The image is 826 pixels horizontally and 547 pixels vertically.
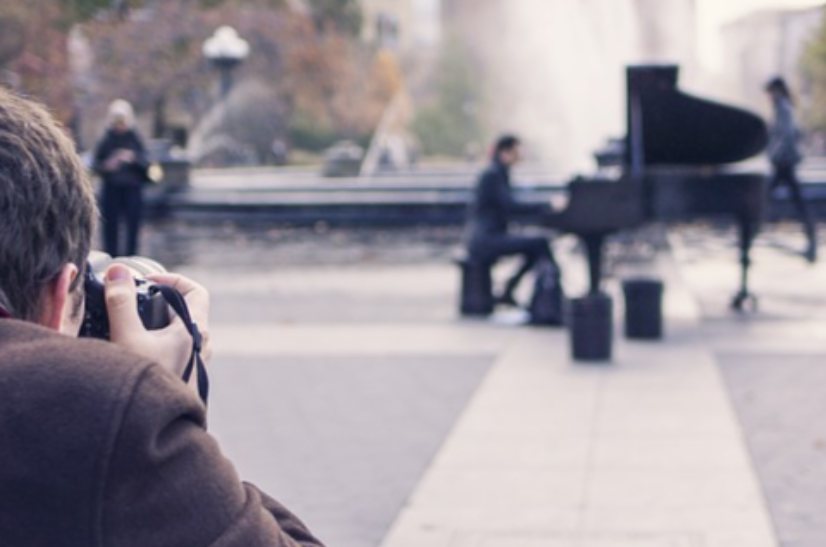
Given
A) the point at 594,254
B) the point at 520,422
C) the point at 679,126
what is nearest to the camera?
the point at 520,422

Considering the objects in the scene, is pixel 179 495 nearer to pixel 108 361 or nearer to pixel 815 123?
pixel 108 361

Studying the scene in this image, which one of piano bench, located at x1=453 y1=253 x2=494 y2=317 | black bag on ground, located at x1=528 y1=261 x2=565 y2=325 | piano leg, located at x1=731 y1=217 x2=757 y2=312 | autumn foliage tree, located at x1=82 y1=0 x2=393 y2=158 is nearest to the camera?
black bag on ground, located at x1=528 y1=261 x2=565 y2=325

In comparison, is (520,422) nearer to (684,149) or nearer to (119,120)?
(684,149)

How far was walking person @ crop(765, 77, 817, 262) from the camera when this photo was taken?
17875 mm

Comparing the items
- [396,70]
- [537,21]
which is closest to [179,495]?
[537,21]

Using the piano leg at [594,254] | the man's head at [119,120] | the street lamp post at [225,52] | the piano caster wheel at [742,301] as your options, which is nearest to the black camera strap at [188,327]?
the piano leg at [594,254]

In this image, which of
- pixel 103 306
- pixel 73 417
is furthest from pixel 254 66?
pixel 73 417

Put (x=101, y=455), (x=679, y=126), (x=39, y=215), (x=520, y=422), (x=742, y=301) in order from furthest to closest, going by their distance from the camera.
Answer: (x=742, y=301)
(x=679, y=126)
(x=520, y=422)
(x=39, y=215)
(x=101, y=455)

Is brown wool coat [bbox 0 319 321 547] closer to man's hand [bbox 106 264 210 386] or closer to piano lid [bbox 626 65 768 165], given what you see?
man's hand [bbox 106 264 210 386]

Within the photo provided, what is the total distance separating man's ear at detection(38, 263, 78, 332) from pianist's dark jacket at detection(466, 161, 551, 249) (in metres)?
11.5

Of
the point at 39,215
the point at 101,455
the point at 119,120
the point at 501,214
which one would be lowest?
the point at 501,214

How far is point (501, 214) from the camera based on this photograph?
44.5 ft

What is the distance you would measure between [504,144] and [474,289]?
1.26 meters

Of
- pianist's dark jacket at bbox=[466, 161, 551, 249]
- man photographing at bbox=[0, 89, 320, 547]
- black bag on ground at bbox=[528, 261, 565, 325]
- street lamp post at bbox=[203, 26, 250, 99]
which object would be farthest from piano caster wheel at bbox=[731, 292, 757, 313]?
street lamp post at bbox=[203, 26, 250, 99]
